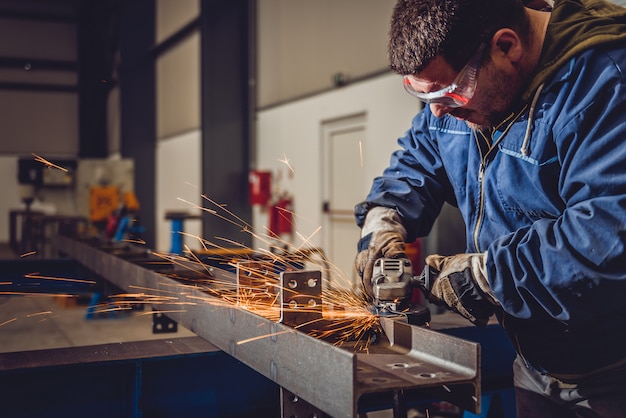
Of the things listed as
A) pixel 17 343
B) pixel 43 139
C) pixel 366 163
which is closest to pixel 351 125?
pixel 366 163

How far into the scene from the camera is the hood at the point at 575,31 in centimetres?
129

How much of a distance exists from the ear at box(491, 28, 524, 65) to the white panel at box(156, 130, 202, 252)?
662 centimetres

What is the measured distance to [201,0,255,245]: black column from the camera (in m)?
6.82

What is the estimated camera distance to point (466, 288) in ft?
4.41

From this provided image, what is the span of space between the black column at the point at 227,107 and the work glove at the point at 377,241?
202 inches

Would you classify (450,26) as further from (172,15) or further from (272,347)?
(172,15)

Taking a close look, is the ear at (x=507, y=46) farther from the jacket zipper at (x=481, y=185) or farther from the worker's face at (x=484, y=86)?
the jacket zipper at (x=481, y=185)

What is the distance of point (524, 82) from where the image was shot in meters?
1.42

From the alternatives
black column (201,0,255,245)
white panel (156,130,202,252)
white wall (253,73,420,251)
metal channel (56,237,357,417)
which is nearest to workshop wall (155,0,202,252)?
white panel (156,130,202,252)

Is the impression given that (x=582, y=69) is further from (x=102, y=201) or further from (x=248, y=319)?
(x=102, y=201)

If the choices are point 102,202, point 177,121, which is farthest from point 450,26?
point 177,121

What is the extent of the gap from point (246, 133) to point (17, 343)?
329 cm

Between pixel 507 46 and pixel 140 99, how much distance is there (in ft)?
32.1

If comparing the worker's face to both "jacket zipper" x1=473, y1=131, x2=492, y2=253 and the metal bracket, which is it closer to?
"jacket zipper" x1=473, y1=131, x2=492, y2=253
